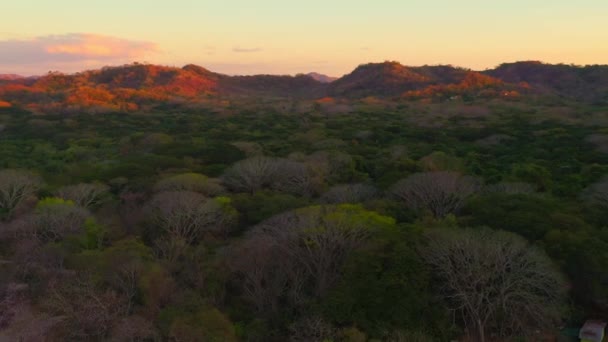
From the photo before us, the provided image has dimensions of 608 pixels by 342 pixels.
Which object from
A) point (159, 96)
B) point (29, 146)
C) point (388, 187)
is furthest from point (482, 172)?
point (159, 96)

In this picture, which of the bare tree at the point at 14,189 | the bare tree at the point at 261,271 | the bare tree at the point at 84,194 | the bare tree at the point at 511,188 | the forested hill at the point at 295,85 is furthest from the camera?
the forested hill at the point at 295,85

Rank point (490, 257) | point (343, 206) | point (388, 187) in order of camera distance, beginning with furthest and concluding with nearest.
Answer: point (388, 187) → point (343, 206) → point (490, 257)

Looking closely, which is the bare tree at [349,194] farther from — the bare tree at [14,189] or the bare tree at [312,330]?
the bare tree at [14,189]

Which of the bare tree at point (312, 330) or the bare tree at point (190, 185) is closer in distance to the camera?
the bare tree at point (312, 330)

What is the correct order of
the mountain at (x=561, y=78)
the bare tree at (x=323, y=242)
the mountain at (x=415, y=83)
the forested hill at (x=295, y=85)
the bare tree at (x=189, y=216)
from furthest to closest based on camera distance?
the mountain at (x=561, y=78)
the mountain at (x=415, y=83)
the forested hill at (x=295, y=85)
the bare tree at (x=189, y=216)
the bare tree at (x=323, y=242)

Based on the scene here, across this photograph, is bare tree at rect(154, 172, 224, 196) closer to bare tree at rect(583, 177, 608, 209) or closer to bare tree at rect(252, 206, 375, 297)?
bare tree at rect(252, 206, 375, 297)

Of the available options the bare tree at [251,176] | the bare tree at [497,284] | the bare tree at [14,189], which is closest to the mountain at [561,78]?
the bare tree at [251,176]

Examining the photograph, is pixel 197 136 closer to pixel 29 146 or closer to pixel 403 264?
pixel 29 146
